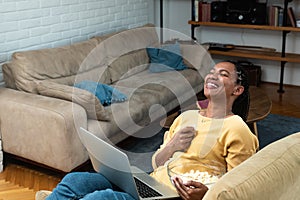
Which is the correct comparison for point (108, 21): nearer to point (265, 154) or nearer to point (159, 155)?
point (159, 155)

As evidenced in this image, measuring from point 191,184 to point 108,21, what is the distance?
131 inches

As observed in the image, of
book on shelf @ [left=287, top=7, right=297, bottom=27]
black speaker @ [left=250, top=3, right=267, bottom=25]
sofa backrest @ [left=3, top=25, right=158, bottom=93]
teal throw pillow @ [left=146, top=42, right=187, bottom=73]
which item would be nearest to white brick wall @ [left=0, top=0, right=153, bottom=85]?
sofa backrest @ [left=3, top=25, right=158, bottom=93]

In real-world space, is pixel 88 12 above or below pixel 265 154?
above

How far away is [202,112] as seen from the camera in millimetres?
1914

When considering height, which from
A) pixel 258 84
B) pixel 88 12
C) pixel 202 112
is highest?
pixel 88 12

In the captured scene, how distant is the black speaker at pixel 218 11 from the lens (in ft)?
16.4

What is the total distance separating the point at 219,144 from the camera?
1745 mm

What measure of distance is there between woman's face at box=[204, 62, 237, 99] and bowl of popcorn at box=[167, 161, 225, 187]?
0.29 m

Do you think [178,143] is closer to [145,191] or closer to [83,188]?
[145,191]

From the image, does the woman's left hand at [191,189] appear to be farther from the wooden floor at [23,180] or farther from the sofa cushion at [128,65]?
the sofa cushion at [128,65]

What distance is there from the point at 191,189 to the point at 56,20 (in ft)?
9.14

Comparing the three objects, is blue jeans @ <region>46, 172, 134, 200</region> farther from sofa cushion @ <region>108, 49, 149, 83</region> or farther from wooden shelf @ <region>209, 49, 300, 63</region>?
wooden shelf @ <region>209, 49, 300, 63</region>

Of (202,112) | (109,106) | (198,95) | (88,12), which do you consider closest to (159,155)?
(202,112)

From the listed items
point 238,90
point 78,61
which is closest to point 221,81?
point 238,90
